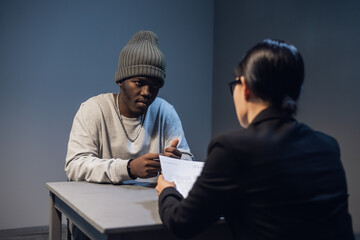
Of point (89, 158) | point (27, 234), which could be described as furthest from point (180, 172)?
point (27, 234)

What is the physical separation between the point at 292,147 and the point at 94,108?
1.40 m

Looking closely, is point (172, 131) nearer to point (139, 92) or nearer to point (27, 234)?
point (139, 92)

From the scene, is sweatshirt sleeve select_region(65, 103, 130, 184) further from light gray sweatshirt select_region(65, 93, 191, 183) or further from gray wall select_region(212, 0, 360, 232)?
gray wall select_region(212, 0, 360, 232)

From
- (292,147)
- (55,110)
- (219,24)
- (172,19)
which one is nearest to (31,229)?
(55,110)

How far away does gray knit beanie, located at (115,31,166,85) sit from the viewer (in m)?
2.06

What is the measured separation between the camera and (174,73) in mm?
4027

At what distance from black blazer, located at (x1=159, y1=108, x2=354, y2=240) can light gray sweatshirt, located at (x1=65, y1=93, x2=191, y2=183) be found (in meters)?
0.86

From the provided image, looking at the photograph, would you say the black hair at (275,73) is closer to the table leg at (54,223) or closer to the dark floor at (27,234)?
the table leg at (54,223)

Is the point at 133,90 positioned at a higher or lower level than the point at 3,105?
higher

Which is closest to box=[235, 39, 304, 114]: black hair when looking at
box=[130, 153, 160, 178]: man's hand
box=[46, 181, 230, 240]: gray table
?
box=[46, 181, 230, 240]: gray table

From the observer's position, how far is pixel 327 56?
267 centimetres

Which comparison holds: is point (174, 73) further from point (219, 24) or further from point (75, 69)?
point (75, 69)

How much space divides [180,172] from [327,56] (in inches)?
65.1

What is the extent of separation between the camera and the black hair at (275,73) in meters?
0.96
